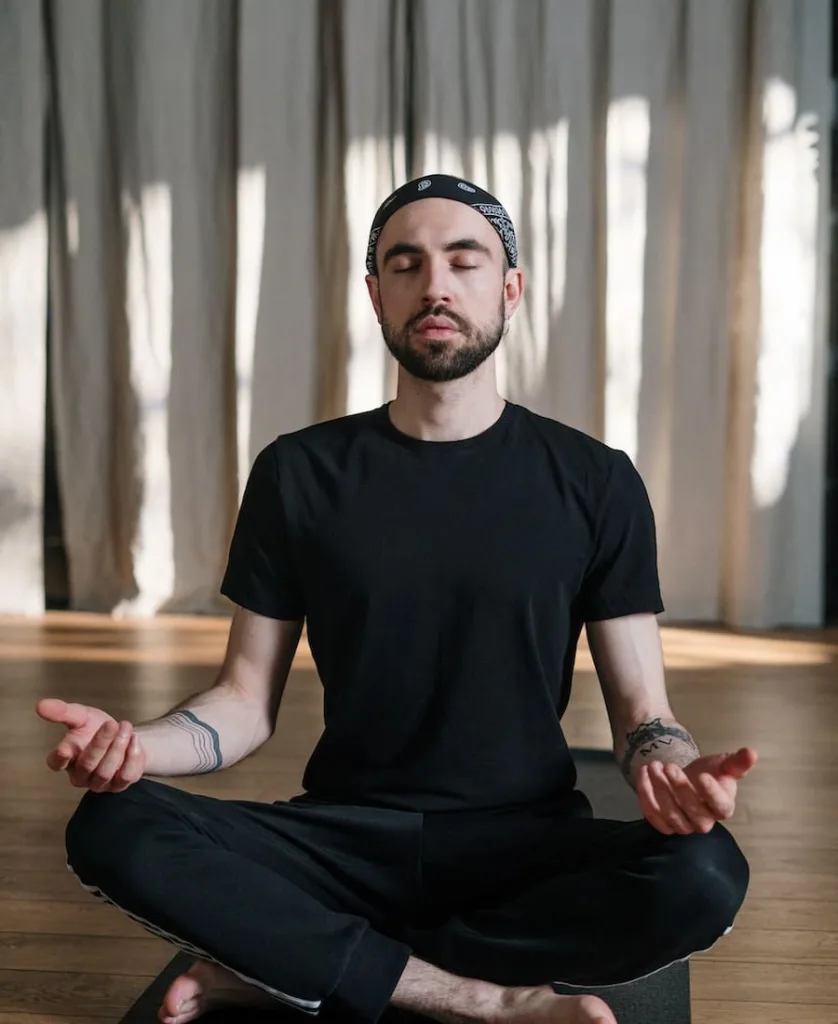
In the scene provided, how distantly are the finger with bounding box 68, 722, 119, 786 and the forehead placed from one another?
0.76 metres

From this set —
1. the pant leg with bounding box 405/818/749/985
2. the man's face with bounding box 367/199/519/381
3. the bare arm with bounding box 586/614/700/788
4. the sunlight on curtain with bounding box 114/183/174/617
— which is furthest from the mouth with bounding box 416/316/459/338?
the sunlight on curtain with bounding box 114/183/174/617

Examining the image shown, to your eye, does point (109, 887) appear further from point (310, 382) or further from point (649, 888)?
point (310, 382)

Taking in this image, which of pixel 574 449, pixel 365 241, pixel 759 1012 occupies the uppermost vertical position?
pixel 365 241

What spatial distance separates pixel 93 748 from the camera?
4.89ft

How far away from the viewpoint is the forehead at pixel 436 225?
1.83m

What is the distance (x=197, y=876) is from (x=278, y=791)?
1.14 m

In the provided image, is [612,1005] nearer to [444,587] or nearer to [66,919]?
[444,587]

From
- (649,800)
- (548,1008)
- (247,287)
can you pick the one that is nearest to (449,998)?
(548,1008)

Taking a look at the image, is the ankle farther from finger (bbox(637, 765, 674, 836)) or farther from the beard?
the beard

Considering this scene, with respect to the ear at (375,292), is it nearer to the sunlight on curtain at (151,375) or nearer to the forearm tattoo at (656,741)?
the forearm tattoo at (656,741)

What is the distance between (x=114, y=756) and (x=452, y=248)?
79 cm

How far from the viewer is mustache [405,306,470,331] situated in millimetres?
1779

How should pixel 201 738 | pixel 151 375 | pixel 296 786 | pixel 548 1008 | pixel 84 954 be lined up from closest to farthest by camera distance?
pixel 548 1008 → pixel 201 738 → pixel 84 954 → pixel 296 786 → pixel 151 375

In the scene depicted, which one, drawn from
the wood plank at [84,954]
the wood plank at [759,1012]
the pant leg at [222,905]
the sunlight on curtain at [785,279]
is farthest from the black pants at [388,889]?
the sunlight on curtain at [785,279]
